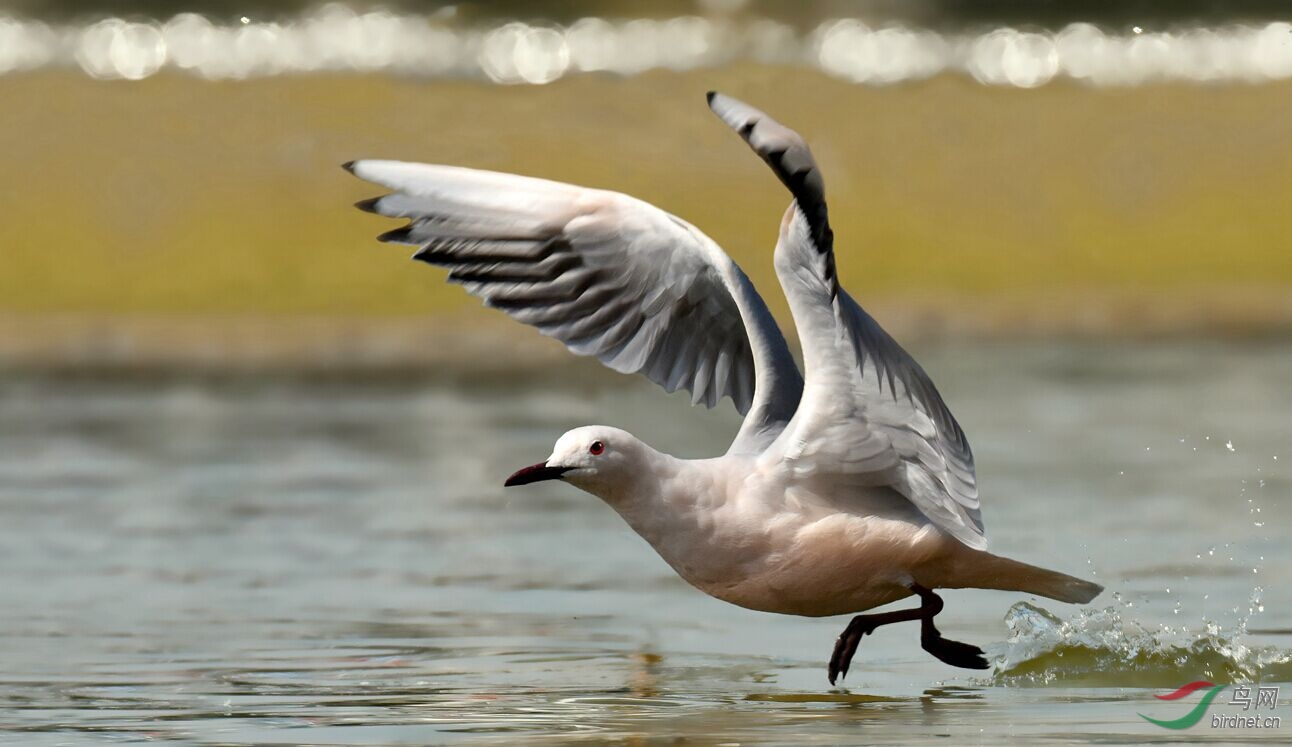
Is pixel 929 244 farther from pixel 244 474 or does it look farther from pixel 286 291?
pixel 244 474

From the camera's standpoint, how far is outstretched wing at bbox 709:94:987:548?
26.8ft

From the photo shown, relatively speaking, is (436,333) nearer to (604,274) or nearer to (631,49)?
(631,49)

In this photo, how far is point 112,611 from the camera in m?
10.9

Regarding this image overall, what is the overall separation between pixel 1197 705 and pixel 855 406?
1.42m

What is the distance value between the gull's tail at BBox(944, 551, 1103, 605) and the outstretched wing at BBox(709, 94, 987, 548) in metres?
0.14

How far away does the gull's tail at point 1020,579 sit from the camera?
902 centimetres

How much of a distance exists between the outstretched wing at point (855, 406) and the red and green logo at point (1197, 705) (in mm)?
811

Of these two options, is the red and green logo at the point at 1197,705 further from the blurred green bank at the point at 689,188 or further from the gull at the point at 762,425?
the blurred green bank at the point at 689,188

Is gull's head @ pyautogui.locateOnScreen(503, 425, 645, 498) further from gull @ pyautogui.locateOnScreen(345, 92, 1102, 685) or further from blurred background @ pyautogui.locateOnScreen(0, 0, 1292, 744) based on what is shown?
blurred background @ pyautogui.locateOnScreen(0, 0, 1292, 744)

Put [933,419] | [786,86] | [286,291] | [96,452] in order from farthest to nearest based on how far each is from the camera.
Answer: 1. [786,86]
2. [286,291]
3. [96,452]
4. [933,419]

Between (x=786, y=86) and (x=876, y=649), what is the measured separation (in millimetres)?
18865

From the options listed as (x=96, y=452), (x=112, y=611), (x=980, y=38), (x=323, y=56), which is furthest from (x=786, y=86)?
(x=112, y=611)

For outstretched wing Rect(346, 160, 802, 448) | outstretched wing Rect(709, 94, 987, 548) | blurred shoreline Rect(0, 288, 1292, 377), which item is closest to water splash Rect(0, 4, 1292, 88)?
blurred shoreline Rect(0, 288, 1292, 377)

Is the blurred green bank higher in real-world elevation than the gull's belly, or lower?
higher
